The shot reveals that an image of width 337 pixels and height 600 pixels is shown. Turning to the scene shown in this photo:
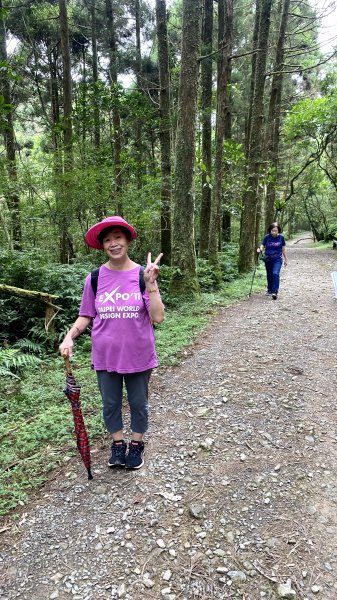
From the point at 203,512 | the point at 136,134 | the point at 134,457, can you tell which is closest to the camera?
the point at 203,512

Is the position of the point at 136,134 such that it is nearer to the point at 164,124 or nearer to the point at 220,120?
the point at 164,124

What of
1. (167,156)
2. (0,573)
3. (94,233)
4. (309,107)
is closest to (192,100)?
(167,156)

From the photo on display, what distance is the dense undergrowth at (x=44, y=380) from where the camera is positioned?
3.37 m

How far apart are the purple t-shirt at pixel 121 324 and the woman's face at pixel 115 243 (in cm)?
15

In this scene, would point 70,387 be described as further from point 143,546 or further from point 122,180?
point 122,180

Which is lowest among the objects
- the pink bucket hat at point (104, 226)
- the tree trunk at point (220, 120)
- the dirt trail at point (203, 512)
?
the dirt trail at point (203, 512)

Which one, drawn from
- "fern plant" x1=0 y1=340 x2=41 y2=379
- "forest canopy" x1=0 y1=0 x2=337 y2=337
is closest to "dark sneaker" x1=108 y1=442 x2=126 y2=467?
"fern plant" x1=0 y1=340 x2=41 y2=379

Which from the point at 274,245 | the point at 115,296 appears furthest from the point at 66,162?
the point at 115,296

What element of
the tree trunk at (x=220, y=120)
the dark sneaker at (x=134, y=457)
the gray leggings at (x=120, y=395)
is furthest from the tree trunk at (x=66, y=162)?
the dark sneaker at (x=134, y=457)

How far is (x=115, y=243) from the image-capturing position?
9.36 feet

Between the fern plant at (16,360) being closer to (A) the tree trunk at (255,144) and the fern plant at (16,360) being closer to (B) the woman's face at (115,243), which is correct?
(B) the woman's face at (115,243)

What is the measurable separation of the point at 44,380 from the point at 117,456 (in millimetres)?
2309

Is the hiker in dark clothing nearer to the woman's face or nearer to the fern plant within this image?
the fern plant

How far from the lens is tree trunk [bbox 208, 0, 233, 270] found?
1016 centimetres
